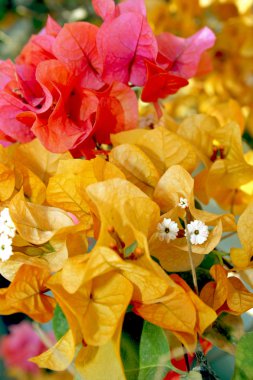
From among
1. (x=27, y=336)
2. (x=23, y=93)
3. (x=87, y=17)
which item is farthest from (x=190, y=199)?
(x=87, y=17)

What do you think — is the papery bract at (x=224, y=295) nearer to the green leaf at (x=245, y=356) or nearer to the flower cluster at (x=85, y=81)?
the green leaf at (x=245, y=356)

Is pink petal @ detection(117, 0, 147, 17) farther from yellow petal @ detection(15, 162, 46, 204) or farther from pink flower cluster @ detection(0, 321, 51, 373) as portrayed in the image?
pink flower cluster @ detection(0, 321, 51, 373)

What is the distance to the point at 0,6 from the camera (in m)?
1.20

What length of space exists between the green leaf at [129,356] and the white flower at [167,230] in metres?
0.08

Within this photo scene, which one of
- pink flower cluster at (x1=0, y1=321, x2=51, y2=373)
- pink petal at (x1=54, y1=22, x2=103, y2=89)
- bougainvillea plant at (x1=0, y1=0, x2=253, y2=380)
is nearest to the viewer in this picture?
bougainvillea plant at (x1=0, y1=0, x2=253, y2=380)

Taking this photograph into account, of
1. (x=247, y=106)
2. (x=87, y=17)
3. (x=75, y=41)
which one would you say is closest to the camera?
(x=75, y=41)

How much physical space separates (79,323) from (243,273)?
0.12 metres

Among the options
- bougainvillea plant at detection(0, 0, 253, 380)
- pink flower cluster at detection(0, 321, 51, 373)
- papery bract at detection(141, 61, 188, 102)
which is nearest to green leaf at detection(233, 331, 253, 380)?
bougainvillea plant at detection(0, 0, 253, 380)

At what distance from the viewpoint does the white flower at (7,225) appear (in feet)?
1.25

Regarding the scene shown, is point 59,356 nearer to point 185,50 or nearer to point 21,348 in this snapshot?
point 185,50

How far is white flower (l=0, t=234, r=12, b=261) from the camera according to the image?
367mm

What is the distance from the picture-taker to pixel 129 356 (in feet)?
1.28

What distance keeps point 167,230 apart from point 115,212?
4 centimetres

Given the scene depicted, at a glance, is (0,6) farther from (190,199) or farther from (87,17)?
(190,199)
